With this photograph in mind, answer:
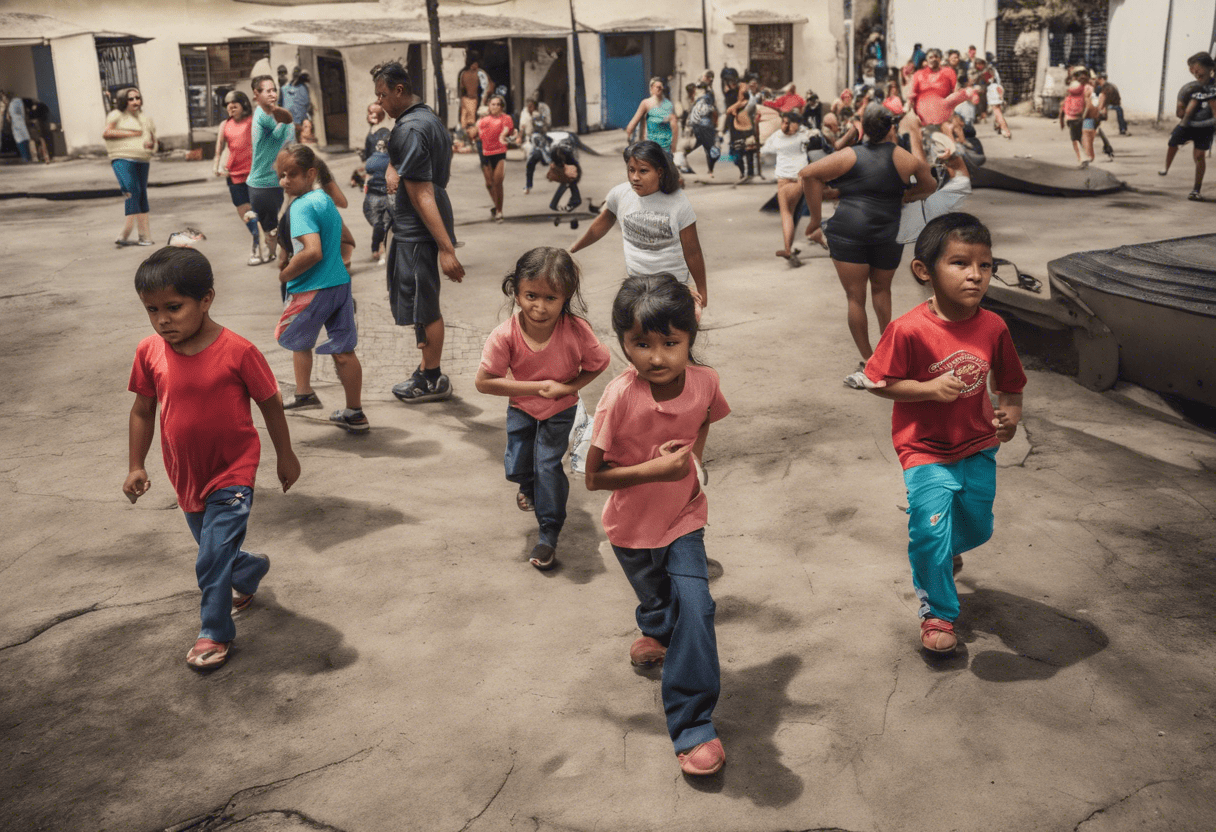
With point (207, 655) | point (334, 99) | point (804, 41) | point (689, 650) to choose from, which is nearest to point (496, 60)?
point (334, 99)

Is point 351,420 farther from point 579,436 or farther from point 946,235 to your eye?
point 946,235

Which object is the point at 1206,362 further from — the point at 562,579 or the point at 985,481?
the point at 562,579

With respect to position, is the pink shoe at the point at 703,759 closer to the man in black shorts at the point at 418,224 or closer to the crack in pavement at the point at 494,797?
the crack in pavement at the point at 494,797

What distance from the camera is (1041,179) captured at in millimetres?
14266

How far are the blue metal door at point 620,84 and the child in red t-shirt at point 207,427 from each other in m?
25.7

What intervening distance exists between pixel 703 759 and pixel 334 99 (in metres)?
25.3

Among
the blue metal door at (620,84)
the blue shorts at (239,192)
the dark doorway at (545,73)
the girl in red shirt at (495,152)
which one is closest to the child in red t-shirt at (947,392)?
the blue shorts at (239,192)

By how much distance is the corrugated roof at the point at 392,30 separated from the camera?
2344 centimetres

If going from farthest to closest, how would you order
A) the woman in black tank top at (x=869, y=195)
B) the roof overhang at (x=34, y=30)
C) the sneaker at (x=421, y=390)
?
the roof overhang at (x=34, y=30), the sneaker at (x=421, y=390), the woman in black tank top at (x=869, y=195)

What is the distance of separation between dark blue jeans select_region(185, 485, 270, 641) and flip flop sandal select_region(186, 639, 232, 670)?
2 centimetres

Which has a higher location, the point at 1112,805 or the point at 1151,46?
the point at 1151,46

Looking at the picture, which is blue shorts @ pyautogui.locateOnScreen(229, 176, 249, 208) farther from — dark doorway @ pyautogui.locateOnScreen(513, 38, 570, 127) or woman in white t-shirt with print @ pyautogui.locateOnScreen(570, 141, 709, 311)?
dark doorway @ pyautogui.locateOnScreen(513, 38, 570, 127)

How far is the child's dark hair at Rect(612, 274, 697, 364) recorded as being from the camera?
292 cm

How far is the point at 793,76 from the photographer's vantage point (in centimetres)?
2981
